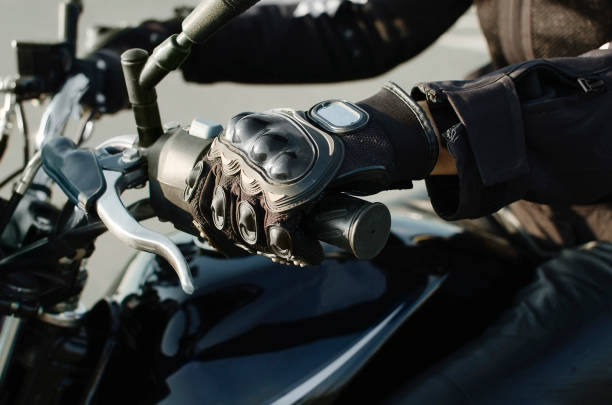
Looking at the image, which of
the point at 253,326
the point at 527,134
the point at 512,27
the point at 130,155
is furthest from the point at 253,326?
the point at 512,27

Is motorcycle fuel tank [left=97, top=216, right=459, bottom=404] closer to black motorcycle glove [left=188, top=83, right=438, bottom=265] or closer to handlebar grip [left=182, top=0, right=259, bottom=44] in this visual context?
black motorcycle glove [left=188, top=83, right=438, bottom=265]

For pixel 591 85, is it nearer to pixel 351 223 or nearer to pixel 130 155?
pixel 351 223

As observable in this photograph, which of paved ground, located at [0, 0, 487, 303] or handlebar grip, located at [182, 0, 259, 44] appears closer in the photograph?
handlebar grip, located at [182, 0, 259, 44]

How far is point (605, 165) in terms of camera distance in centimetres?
88

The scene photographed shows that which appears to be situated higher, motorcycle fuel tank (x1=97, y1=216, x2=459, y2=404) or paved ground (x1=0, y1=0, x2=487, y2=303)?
motorcycle fuel tank (x1=97, y1=216, x2=459, y2=404)

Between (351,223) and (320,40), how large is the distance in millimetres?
1152

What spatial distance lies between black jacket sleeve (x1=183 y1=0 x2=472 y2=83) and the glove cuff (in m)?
0.87

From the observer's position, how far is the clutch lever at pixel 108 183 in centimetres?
63

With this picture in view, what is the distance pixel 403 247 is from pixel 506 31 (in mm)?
575

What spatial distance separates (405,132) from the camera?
2.34ft

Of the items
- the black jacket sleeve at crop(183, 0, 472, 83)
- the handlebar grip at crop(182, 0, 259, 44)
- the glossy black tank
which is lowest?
the glossy black tank

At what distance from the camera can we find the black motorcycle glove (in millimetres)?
595

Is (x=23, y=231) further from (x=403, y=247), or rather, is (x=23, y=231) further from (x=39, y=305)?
(x=403, y=247)

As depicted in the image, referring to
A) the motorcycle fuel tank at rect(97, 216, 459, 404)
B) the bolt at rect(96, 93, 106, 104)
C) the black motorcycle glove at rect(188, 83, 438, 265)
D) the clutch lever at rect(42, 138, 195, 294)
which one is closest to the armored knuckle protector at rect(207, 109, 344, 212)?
the black motorcycle glove at rect(188, 83, 438, 265)
